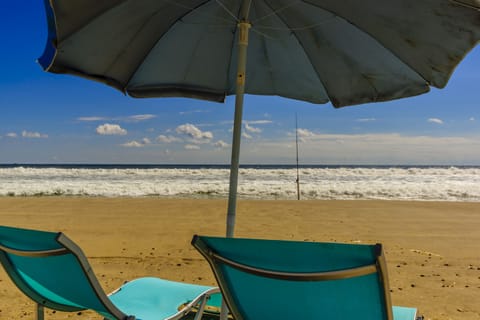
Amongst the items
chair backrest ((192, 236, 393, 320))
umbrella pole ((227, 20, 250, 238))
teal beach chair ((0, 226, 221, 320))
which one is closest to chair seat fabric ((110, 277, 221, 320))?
teal beach chair ((0, 226, 221, 320))

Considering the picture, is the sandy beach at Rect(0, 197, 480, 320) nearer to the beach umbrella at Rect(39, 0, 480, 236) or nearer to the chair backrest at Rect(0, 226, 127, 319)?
the chair backrest at Rect(0, 226, 127, 319)

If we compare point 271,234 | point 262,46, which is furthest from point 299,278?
point 271,234

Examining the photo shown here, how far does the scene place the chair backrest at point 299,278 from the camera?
123 centimetres

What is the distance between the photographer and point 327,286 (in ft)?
4.37

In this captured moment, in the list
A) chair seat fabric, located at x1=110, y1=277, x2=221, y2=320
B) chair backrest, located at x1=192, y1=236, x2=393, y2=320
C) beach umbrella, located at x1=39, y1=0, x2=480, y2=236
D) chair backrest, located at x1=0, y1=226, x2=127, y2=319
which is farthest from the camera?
chair seat fabric, located at x1=110, y1=277, x2=221, y2=320

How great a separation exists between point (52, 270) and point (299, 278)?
1.15 meters

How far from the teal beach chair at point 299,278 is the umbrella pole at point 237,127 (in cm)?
73

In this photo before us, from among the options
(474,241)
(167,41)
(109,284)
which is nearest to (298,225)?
(474,241)

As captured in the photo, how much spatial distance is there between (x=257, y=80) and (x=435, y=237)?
491 cm

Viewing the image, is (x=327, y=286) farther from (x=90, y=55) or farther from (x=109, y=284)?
(x=109, y=284)

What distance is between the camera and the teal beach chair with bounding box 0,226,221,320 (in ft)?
5.43

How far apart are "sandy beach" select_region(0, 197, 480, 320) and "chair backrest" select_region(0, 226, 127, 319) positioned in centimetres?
132

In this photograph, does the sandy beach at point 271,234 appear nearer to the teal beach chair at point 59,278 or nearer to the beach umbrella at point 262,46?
the teal beach chair at point 59,278

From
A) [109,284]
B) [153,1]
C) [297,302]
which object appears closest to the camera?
[297,302]
